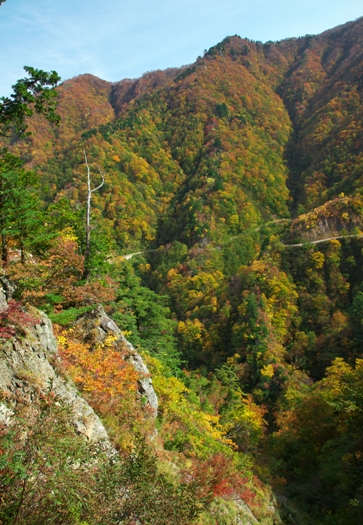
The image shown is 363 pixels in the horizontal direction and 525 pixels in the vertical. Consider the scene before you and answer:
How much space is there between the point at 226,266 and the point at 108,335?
175ft

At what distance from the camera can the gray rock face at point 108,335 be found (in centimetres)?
1277

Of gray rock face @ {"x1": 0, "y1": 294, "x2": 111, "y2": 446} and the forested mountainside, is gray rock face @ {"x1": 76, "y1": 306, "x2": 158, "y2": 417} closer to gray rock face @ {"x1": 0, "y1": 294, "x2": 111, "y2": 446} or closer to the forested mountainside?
the forested mountainside

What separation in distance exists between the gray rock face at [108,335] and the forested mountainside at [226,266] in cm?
43

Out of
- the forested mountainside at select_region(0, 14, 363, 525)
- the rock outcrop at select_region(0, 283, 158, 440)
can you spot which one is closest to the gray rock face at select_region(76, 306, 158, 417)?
the forested mountainside at select_region(0, 14, 363, 525)

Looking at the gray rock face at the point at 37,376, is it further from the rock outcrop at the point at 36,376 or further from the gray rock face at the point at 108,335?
A: the gray rock face at the point at 108,335

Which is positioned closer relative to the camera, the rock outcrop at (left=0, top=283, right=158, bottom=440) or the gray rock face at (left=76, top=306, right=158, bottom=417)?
the rock outcrop at (left=0, top=283, right=158, bottom=440)

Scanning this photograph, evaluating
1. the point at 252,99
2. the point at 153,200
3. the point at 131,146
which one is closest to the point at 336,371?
the point at 153,200

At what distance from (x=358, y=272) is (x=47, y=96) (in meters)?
45.9

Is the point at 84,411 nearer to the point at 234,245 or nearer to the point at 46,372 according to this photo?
the point at 46,372

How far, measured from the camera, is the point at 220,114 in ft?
351

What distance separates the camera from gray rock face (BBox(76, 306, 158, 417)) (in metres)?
12.8

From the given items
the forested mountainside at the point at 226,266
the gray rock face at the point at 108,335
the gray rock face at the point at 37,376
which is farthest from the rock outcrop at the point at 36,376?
the gray rock face at the point at 108,335

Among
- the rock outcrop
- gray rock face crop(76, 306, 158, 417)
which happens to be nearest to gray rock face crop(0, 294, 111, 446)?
the rock outcrop

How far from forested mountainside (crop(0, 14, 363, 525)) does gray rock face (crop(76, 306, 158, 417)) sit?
43 cm
